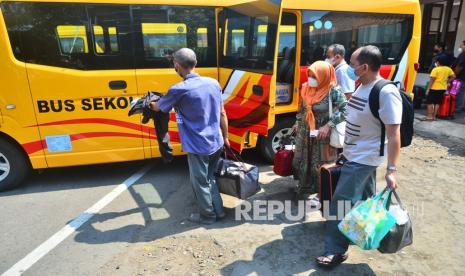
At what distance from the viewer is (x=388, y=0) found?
16.8ft

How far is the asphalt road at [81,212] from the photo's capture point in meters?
3.08

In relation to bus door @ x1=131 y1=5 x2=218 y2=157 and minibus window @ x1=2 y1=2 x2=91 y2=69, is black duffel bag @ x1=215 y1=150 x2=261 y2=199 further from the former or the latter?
minibus window @ x1=2 y1=2 x2=91 y2=69

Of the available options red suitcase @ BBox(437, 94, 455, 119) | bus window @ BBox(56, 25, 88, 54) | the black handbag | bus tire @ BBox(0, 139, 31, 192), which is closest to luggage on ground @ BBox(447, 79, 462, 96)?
red suitcase @ BBox(437, 94, 455, 119)

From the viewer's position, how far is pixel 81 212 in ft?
12.6

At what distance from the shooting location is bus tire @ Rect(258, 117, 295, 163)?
16.4 feet

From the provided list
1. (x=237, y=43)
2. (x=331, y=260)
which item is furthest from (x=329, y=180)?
(x=237, y=43)

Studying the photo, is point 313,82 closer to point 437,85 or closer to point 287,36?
point 287,36

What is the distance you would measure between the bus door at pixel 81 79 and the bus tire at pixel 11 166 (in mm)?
327

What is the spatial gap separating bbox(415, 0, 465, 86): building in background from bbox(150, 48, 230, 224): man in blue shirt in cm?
920

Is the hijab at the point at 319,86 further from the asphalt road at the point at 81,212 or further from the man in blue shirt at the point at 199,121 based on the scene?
the asphalt road at the point at 81,212

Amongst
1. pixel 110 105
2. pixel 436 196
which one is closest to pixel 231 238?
pixel 110 105

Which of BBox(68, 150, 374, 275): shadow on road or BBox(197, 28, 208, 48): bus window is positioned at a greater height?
BBox(197, 28, 208, 48): bus window

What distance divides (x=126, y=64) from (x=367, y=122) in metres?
2.98

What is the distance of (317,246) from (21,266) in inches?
101
